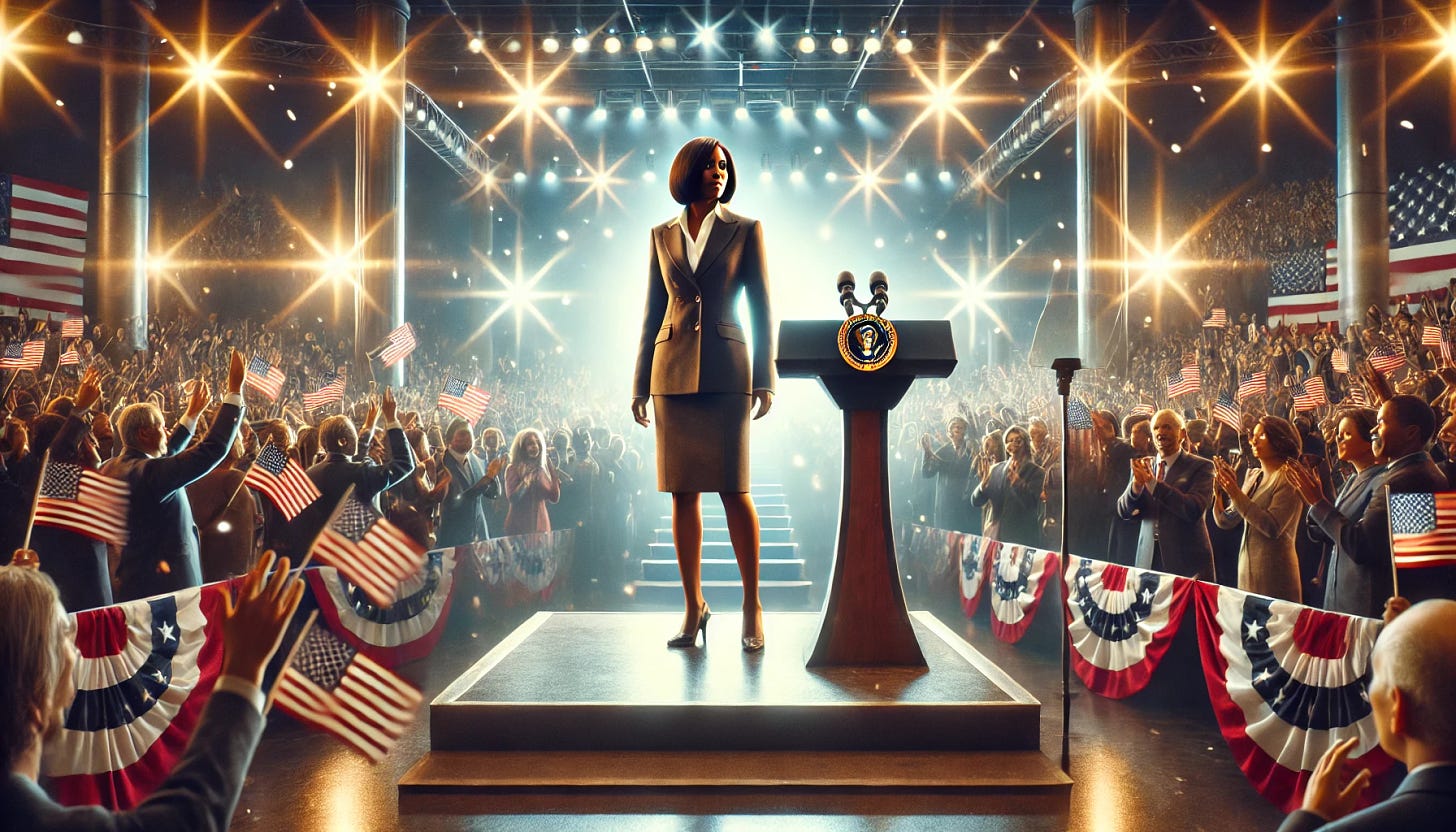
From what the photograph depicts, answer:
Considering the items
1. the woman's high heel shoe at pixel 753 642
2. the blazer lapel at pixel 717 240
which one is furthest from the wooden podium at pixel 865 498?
the blazer lapel at pixel 717 240

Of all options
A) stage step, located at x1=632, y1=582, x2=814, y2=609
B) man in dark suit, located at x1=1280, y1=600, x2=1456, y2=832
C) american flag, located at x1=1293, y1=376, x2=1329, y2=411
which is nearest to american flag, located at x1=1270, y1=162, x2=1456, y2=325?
american flag, located at x1=1293, y1=376, x2=1329, y2=411

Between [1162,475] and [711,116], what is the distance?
11.9 metres

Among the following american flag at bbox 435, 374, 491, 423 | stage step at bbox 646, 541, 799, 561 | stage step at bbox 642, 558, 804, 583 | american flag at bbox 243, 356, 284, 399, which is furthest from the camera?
stage step at bbox 646, 541, 799, 561

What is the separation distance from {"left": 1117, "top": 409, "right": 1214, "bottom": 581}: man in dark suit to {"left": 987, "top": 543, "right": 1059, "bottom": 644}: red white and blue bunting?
100 cm

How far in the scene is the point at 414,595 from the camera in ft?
19.7

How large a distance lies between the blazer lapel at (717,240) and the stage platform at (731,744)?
1599 mm

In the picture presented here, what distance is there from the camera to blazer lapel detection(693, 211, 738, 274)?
147 inches

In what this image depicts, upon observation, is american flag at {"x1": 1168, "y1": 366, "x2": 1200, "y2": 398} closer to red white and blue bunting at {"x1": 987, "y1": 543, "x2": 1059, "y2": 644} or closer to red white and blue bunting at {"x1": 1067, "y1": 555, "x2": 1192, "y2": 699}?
red white and blue bunting at {"x1": 987, "y1": 543, "x2": 1059, "y2": 644}

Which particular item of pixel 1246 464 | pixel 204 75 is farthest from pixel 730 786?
pixel 204 75

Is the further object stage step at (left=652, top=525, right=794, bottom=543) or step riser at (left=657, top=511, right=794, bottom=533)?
step riser at (left=657, top=511, right=794, bottom=533)

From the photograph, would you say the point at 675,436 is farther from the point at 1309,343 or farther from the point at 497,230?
the point at 497,230

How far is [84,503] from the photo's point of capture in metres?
4.00

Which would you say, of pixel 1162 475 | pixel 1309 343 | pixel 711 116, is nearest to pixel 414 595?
pixel 1162 475

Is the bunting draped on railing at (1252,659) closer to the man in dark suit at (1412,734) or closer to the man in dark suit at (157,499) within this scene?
the man in dark suit at (1412,734)
